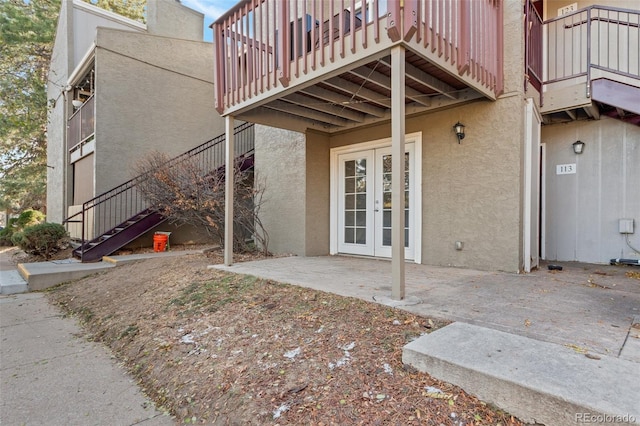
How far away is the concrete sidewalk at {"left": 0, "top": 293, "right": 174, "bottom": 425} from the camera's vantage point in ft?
7.36

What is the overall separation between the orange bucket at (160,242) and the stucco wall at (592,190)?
828cm

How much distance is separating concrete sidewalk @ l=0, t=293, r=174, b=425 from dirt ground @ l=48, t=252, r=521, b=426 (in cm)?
13

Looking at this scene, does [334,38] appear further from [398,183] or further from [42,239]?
[42,239]

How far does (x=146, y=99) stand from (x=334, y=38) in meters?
7.59

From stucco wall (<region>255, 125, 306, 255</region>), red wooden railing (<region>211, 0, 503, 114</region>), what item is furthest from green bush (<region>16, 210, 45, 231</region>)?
red wooden railing (<region>211, 0, 503, 114</region>)

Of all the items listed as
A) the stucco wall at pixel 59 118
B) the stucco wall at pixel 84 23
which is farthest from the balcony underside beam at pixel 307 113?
the stucco wall at pixel 59 118

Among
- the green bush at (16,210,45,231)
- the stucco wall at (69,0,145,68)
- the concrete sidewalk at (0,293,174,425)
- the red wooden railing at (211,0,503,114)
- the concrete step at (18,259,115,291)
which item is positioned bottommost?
the concrete sidewalk at (0,293,174,425)

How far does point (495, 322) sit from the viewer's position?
2598 mm

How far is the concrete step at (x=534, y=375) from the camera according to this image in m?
1.50

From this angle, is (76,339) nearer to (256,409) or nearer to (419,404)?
(256,409)

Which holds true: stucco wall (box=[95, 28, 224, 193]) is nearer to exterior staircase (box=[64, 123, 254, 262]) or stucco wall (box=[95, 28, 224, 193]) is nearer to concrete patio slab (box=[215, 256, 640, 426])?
exterior staircase (box=[64, 123, 254, 262])

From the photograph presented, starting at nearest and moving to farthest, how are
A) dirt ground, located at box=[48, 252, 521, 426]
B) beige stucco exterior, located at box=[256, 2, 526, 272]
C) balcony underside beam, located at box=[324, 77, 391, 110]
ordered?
1. dirt ground, located at box=[48, 252, 521, 426]
2. balcony underside beam, located at box=[324, 77, 391, 110]
3. beige stucco exterior, located at box=[256, 2, 526, 272]

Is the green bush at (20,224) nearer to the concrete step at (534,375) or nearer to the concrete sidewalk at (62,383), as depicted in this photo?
the concrete sidewalk at (62,383)

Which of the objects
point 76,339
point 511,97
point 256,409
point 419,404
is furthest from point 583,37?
point 76,339
